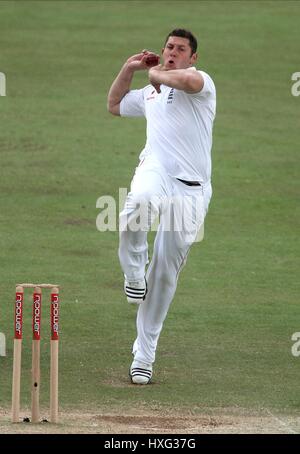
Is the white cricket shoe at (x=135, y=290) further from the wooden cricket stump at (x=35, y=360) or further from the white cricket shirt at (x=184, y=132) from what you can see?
the wooden cricket stump at (x=35, y=360)

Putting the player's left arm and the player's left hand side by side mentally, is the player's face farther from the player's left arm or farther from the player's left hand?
the player's left arm

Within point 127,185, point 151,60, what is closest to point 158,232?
point 151,60

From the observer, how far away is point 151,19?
27.4 metres

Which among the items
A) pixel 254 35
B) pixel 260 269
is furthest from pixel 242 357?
pixel 254 35

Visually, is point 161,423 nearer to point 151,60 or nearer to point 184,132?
point 184,132

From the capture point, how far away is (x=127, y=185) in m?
18.4

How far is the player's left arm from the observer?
32.6 ft

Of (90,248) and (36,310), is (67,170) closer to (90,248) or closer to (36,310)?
(90,248)

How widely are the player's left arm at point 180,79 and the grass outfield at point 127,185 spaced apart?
2.37 meters

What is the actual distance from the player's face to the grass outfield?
8.31ft

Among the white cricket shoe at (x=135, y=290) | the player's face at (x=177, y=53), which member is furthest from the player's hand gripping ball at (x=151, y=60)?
the white cricket shoe at (x=135, y=290)

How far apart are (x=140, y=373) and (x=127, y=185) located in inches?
323

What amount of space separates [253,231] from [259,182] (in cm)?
232

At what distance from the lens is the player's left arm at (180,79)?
9.95 metres
